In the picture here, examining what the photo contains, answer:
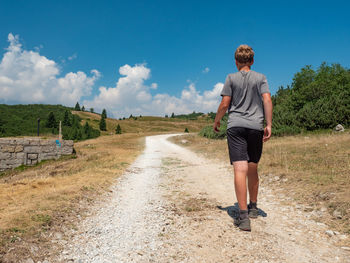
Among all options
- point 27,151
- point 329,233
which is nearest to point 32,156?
point 27,151

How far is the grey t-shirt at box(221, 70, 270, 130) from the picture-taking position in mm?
3287

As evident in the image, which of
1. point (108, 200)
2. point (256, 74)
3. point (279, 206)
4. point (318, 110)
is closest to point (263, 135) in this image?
point (256, 74)

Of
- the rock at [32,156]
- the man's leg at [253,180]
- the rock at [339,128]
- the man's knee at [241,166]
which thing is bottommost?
the rock at [32,156]

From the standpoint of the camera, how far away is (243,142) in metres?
3.24

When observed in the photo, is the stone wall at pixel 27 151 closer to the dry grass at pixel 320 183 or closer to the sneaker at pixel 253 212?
the dry grass at pixel 320 183

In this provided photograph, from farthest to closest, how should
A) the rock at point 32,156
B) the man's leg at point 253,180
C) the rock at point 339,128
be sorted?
the rock at point 339,128 → the rock at point 32,156 → the man's leg at point 253,180

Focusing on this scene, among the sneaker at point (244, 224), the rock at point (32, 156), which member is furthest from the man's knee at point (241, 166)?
the rock at point (32, 156)

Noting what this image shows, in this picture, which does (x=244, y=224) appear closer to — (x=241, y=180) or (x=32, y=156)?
(x=241, y=180)

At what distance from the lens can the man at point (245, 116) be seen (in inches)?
127

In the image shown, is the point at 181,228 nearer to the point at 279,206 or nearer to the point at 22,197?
the point at 279,206

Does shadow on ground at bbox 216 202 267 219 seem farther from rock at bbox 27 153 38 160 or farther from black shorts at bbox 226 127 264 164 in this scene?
rock at bbox 27 153 38 160

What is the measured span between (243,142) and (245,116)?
0.41 metres

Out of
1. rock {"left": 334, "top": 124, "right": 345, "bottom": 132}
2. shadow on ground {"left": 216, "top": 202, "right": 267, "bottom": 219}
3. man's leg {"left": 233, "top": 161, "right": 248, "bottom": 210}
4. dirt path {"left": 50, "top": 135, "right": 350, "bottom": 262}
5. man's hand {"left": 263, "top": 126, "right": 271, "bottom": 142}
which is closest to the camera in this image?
dirt path {"left": 50, "top": 135, "right": 350, "bottom": 262}

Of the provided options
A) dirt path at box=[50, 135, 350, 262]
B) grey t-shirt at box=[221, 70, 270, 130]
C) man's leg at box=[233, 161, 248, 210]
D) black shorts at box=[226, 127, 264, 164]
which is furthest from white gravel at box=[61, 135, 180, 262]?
grey t-shirt at box=[221, 70, 270, 130]
